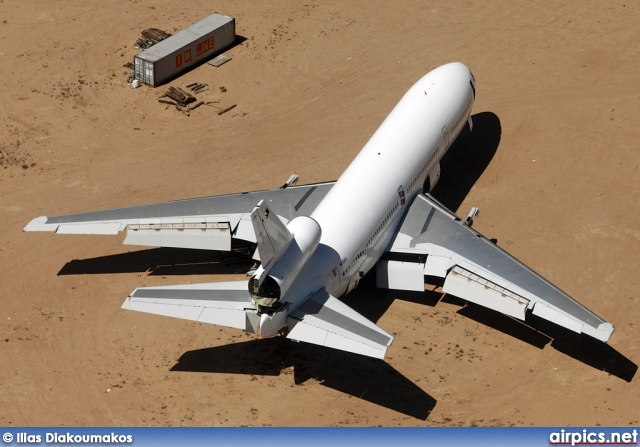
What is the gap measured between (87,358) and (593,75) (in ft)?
126

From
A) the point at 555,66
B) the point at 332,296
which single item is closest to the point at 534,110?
the point at 555,66

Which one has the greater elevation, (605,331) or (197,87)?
(605,331)

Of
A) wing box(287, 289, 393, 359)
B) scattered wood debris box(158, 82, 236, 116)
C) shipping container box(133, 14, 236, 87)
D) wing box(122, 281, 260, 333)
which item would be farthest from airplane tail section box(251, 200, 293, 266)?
shipping container box(133, 14, 236, 87)

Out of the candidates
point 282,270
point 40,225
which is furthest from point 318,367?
point 40,225

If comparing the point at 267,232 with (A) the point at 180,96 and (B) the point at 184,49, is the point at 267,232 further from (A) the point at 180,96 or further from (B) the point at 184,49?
(B) the point at 184,49

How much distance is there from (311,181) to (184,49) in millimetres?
14509

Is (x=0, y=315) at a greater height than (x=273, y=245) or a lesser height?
lesser

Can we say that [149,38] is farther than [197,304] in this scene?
Yes

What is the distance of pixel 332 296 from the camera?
4747 centimetres

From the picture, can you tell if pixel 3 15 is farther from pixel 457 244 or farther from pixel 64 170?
pixel 457 244

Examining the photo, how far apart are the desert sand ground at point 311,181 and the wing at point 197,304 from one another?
4.20 m

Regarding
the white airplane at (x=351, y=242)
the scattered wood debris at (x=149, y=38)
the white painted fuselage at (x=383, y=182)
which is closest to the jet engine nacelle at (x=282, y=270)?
the white airplane at (x=351, y=242)

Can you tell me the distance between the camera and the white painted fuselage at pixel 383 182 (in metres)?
49.8

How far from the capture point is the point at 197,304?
45125mm
